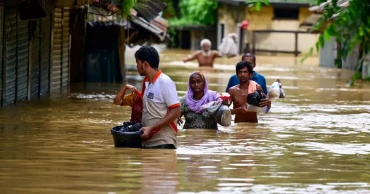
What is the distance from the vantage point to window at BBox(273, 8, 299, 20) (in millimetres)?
52688

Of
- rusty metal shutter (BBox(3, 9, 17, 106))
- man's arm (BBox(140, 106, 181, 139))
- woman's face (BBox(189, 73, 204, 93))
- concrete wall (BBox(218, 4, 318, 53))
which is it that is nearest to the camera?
man's arm (BBox(140, 106, 181, 139))

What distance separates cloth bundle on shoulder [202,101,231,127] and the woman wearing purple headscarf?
105 millimetres

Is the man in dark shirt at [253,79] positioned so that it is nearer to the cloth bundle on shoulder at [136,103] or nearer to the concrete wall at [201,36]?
the cloth bundle on shoulder at [136,103]

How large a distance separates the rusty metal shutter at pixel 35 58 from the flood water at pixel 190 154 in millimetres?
706

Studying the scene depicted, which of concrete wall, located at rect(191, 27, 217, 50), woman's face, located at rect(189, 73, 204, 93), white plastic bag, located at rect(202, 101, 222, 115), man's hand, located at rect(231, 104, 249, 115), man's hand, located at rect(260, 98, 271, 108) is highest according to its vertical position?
woman's face, located at rect(189, 73, 204, 93)

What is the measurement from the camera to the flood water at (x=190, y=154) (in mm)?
9219

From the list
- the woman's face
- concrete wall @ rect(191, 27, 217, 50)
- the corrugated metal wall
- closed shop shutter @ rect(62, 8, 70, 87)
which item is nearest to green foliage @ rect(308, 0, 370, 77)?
the woman's face

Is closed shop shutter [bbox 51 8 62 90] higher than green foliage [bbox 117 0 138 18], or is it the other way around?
green foliage [bbox 117 0 138 18]

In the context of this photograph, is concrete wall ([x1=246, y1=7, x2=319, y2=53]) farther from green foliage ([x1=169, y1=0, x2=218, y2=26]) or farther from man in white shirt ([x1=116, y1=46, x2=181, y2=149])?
man in white shirt ([x1=116, y1=46, x2=181, y2=149])

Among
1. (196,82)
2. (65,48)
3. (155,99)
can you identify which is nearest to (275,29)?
(65,48)

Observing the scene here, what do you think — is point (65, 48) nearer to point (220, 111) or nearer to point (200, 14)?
point (220, 111)

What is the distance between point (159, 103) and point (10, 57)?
326 inches

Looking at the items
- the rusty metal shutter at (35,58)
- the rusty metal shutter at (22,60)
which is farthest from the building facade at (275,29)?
Answer: the rusty metal shutter at (22,60)

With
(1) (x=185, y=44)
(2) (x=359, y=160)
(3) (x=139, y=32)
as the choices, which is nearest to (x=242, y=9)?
(1) (x=185, y=44)
